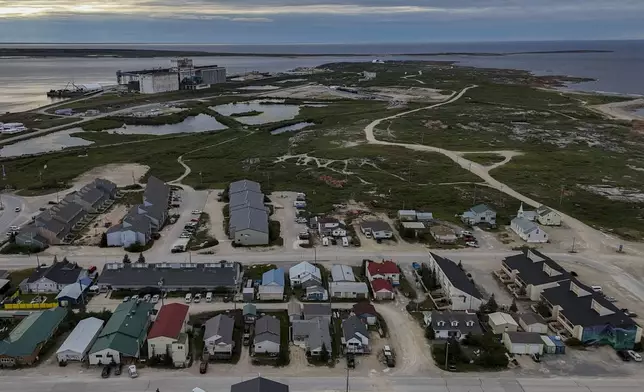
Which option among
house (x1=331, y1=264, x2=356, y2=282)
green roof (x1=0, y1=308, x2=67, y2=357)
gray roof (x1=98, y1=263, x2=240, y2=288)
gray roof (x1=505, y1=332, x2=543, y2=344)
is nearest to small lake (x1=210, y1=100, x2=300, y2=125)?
gray roof (x1=98, y1=263, x2=240, y2=288)

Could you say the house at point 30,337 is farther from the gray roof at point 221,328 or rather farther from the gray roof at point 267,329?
the gray roof at point 267,329

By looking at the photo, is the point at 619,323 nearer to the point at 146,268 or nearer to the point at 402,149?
the point at 146,268

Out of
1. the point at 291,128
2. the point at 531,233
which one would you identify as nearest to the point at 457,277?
the point at 531,233

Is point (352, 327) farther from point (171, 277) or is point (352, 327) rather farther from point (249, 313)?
point (171, 277)

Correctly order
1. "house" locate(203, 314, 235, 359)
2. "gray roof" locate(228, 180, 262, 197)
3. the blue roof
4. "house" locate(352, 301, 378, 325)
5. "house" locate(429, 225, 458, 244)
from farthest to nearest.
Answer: "gray roof" locate(228, 180, 262, 197)
"house" locate(429, 225, 458, 244)
the blue roof
"house" locate(352, 301, 378, 325)
"house" locate(203, 314, 235, 359)

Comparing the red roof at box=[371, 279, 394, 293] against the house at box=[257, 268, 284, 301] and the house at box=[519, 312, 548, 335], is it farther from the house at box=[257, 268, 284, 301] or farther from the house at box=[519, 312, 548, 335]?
the house at box=[519, 312, 548, 335]

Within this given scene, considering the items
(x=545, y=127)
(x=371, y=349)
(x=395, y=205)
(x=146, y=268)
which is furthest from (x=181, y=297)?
(x=545, y=127)
